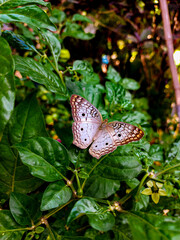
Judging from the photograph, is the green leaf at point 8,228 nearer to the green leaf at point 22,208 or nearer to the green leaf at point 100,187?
the green leaf at point 22,208

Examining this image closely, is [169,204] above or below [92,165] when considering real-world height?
below

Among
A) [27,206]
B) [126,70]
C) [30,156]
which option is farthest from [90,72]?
[126,70]

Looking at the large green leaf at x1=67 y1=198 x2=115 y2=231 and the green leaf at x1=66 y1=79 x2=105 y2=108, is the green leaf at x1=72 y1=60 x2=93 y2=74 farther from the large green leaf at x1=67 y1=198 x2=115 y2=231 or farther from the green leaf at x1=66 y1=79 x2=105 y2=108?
the large green leaf at x1=67 y1=198 x2=115 y2=231

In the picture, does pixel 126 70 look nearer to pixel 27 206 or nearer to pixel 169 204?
pixel 169 204

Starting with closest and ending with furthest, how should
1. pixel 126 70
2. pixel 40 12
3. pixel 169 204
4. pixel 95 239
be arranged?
pixel 40 12
pixel 95 239
pixel 169 204
pixel 126 70

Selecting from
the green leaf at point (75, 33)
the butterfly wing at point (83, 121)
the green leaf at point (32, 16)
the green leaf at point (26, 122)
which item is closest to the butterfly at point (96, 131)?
the butterfly wing at point (83, 121)

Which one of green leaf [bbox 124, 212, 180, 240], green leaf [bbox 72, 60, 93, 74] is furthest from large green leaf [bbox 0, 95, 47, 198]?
green leaf [bbox 124, 212, 180, 240]

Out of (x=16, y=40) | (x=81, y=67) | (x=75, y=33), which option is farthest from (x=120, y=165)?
(x=75, y=33)
